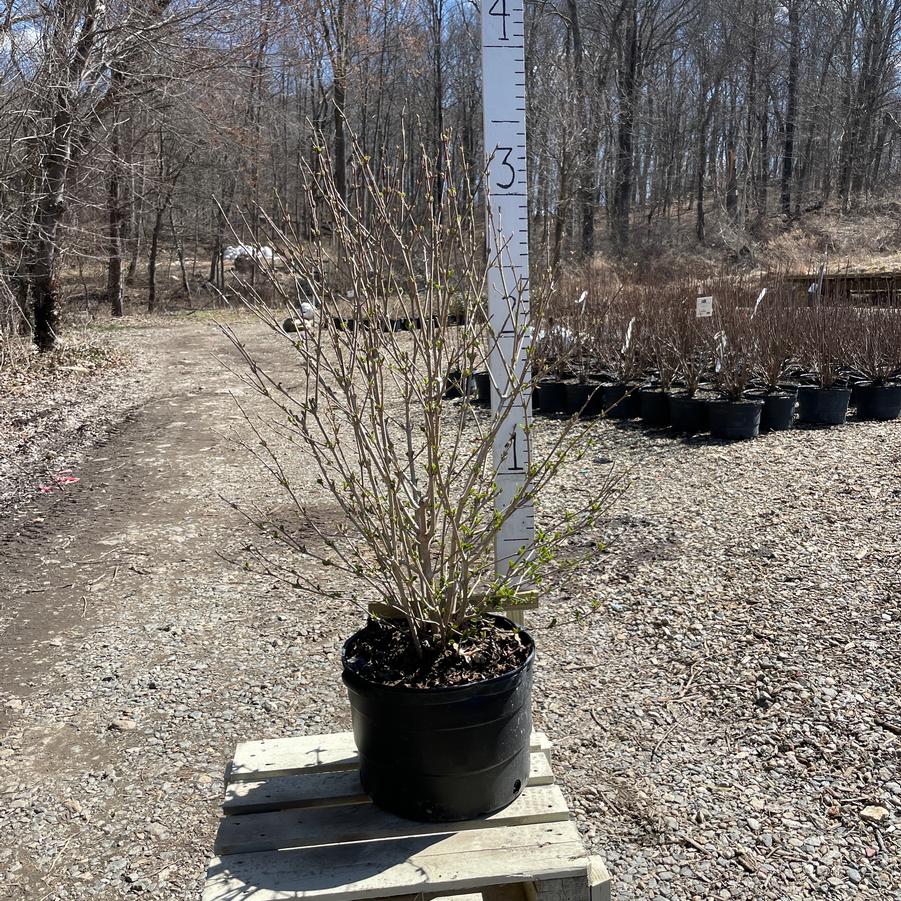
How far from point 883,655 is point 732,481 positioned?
9.65 feet

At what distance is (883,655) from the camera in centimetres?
369

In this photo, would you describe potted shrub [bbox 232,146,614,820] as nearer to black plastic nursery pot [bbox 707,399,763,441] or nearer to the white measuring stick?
the white measuring stick

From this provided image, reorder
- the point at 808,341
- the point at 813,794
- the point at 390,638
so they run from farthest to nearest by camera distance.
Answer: the point at 808,341
the point at 813,794
the point at 390,638

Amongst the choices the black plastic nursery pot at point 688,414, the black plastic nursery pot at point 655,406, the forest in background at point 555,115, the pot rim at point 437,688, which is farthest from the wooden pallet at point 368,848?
the forest in background at point 555,115

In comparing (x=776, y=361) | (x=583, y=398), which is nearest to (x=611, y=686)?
(x=776, y=361)

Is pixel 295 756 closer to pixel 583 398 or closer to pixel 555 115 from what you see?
pixel 583 398

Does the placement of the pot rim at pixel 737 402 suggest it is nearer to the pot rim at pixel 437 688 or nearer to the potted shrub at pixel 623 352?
the potted shrub at pixel 623 352

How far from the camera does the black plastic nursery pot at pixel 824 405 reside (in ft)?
27.3

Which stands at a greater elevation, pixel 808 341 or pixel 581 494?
pixel 808 341

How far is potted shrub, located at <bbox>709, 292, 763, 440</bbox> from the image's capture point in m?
7.79

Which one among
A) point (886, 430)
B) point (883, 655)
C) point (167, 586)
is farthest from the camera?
point (886, 430)

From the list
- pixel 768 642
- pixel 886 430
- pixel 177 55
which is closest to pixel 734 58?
pixel 177 55

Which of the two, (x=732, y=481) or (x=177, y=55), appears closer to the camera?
(x=732, y=481)

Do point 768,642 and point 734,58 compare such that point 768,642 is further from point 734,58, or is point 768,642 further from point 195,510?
point 734,58
